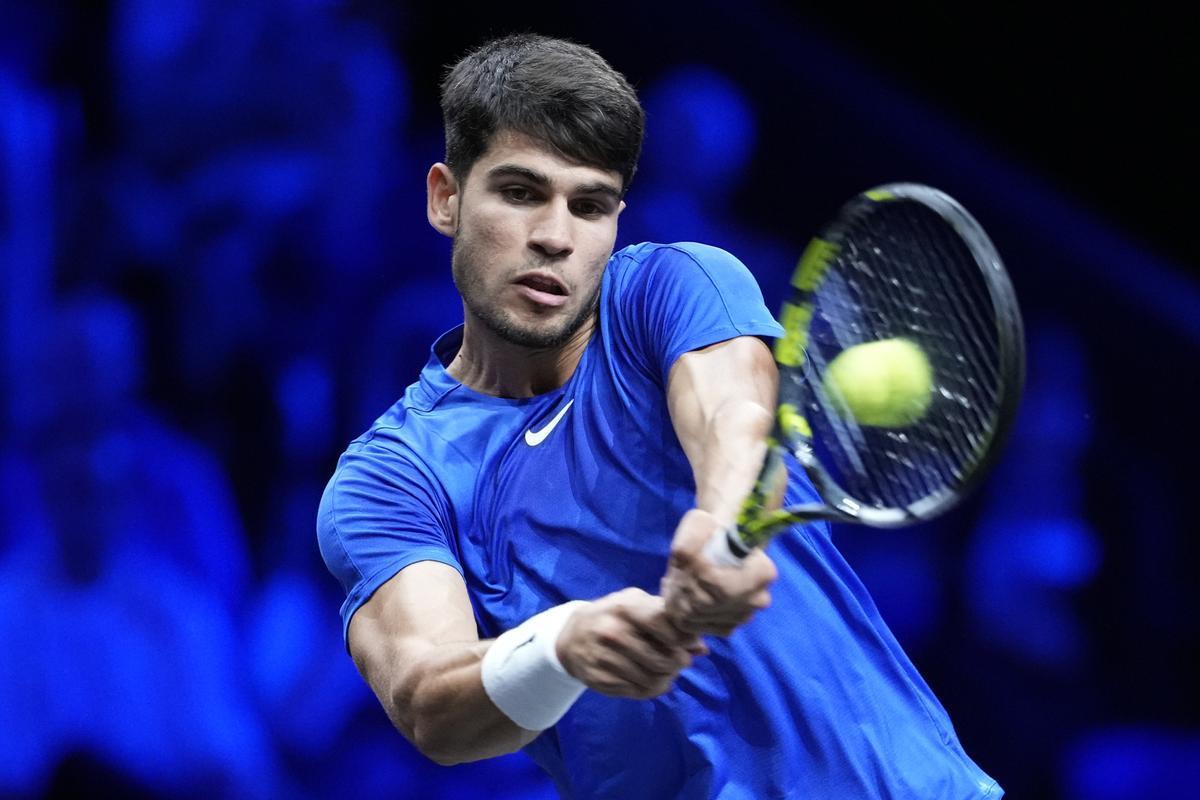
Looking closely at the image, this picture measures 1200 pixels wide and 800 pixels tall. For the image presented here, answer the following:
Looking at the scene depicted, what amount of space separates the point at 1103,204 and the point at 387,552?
2476mm

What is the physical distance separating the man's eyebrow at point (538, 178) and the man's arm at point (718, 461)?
0.33 metres

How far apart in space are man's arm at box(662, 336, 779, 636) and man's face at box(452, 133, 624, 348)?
25cm

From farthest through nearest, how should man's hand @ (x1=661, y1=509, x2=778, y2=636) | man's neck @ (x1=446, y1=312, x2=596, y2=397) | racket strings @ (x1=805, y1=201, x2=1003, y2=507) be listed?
man's neck @ (x1=446, y1=312, x2=596, y2=397) < racket strings @ (x1=805, y1=201, x2=1003, y2=507) < man's hand @ (x1=661, y1=509, x2=778, y2=636)

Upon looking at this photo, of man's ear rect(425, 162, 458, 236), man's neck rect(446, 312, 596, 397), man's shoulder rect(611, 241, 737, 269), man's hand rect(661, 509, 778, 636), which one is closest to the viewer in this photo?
man's hand rect(661, 509, 778, 636)

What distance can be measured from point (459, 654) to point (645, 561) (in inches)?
10.2

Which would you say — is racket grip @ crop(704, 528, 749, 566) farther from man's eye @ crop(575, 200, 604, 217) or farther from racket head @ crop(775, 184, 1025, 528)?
man's eye @ crop(575, 200, 604, 217)

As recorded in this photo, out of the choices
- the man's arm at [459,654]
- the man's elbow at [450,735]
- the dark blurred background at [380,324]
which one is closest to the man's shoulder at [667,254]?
the man's arm at [459,654]

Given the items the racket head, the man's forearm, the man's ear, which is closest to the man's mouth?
the man's ear

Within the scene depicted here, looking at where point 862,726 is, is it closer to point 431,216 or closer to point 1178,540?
point 431,216

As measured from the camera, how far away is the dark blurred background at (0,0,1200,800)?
3.73m

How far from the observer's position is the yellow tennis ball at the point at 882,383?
1620 millimetres

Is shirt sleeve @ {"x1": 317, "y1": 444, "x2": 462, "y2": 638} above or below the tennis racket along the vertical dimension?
below

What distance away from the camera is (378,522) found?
6.63 ft

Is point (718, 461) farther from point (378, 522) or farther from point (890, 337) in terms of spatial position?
point (378, 522)
